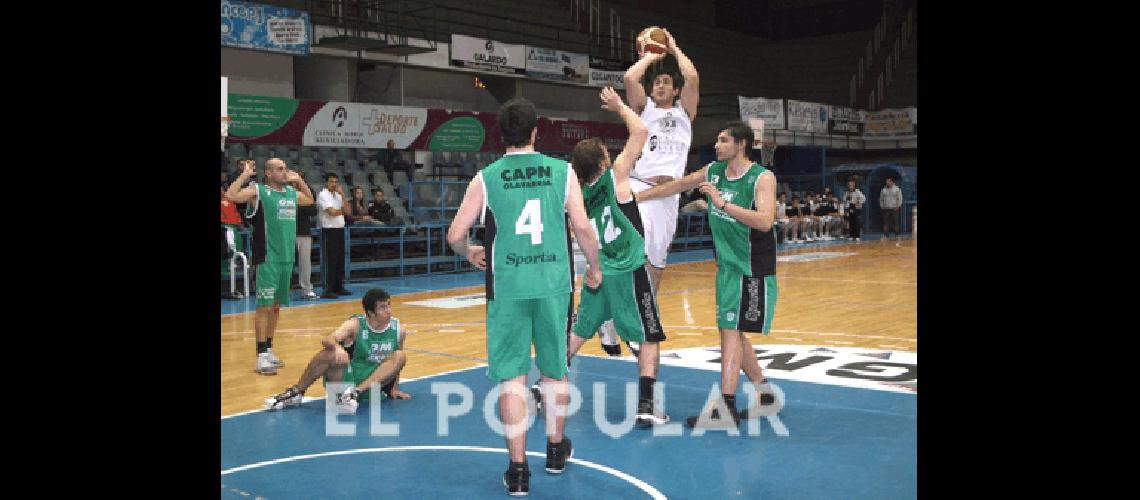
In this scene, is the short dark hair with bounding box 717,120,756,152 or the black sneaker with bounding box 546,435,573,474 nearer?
the black sneaker with bounding box 546,435,573,474

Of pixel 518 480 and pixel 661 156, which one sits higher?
pixel 661 156

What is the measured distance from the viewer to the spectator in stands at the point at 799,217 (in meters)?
25.4

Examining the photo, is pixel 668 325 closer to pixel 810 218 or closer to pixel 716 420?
pixel 716 420

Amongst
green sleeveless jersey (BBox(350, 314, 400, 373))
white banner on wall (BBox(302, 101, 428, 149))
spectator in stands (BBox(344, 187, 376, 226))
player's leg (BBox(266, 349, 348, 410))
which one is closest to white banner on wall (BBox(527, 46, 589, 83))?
white banner on wall (BBox(302, 101, 428, 149))

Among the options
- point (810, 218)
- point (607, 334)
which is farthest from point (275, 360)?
point (810, 218)

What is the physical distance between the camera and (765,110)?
27547mm

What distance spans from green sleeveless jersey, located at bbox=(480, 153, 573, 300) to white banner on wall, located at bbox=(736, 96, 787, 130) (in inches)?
902

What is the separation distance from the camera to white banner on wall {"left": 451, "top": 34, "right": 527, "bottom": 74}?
21609 millimetres

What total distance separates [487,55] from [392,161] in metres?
5.02

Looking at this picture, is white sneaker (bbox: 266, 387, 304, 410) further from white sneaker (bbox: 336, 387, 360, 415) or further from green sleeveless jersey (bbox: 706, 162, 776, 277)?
green sleeveless jersey (bbox: 706, 162, 776, 277)

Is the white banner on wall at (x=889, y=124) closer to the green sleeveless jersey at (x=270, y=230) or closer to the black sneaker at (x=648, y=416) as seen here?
the green sleeveless jersey at (x=270, y=230)

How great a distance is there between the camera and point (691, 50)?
31.8 m
